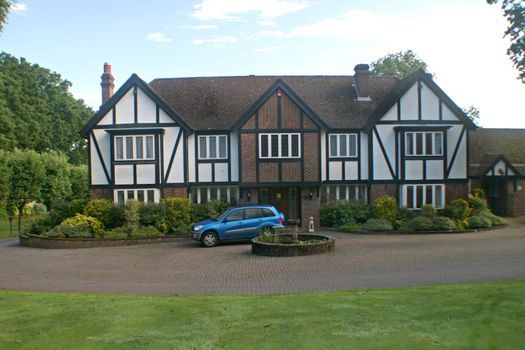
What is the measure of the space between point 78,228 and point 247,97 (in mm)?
12105

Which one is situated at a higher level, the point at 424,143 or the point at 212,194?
the point at 424,143

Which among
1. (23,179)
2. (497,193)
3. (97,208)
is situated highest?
(23,179)

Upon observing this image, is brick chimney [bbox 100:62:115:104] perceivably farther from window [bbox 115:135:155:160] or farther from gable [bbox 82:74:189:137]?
window [bbox 115:135:155:160]

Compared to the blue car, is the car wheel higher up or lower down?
lower down

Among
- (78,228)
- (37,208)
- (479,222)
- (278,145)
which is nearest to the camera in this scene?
(78,228)

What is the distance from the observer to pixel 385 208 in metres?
23.4

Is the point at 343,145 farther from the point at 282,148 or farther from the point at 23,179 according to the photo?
the point at 23,179

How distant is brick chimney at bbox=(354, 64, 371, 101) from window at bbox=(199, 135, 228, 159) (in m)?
8.69

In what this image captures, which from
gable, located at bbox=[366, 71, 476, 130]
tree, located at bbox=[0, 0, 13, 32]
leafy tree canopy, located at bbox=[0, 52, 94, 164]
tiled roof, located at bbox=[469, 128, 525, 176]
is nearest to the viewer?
tree, located at bbox=[0, 0, 13, 32]

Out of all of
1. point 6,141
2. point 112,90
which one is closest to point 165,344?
point 112,90

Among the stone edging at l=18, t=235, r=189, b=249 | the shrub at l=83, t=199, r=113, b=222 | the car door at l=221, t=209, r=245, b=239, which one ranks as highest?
the shrub at l=83, t=199, r=113, b=222

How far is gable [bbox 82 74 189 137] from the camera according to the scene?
23688mm

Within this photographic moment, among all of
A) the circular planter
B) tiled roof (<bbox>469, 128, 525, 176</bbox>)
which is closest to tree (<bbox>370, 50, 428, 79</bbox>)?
tiled roof (<bbox>469, 128, 525, 176</bbox>)

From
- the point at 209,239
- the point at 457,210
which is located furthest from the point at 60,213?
the point at 457,210
